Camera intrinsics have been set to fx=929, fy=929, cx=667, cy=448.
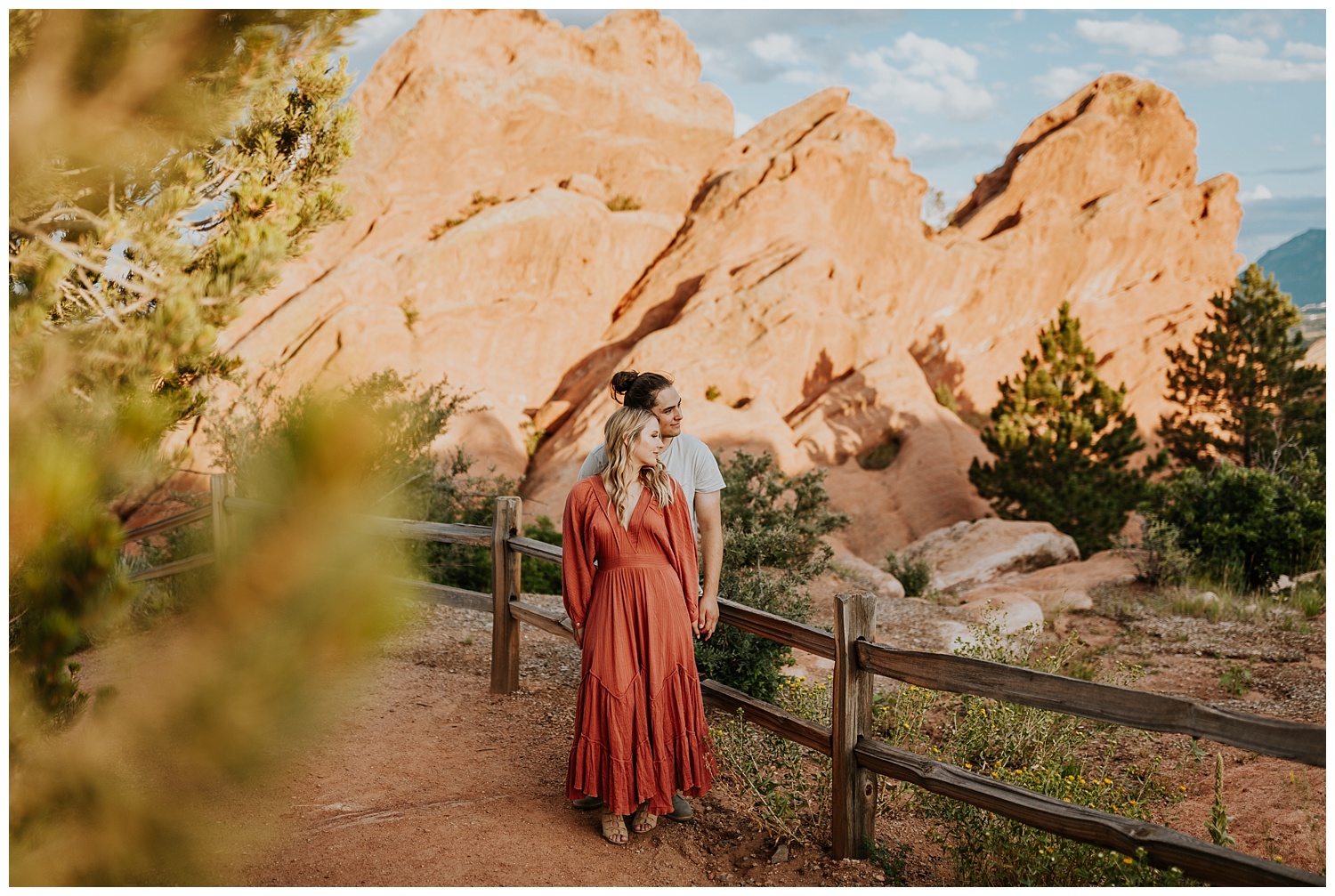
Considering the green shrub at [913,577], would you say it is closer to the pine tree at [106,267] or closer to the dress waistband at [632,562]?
the dress waistband at [632,562]

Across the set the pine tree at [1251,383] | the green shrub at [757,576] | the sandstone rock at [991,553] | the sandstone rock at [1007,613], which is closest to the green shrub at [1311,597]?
the sandstone rock at [1007,613]

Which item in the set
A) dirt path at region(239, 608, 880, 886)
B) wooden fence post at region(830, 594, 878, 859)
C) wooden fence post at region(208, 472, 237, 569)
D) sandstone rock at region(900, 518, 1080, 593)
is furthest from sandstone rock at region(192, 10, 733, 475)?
wooden fence post at region(830, 594, 878, 859)

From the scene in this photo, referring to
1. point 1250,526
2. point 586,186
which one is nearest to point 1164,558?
point 1250,526

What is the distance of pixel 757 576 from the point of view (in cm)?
632

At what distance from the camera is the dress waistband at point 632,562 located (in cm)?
389

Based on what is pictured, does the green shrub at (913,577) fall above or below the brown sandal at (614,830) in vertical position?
below

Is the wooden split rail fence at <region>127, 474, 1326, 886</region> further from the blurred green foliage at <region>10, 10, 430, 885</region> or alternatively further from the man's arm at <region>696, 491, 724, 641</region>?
the man's arm at <region>696, 491, 724, 641</region>

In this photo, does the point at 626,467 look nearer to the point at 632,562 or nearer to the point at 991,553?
the point at 632,562

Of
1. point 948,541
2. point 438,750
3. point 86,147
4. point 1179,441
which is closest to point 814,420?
point 948,541

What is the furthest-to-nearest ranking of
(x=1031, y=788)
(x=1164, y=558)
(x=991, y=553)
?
(x=991, y=553)
(x=1164, y=558)
(x=1031, y=788)

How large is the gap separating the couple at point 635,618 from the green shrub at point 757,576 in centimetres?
159

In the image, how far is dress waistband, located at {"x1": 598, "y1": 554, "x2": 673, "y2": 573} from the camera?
3891mm

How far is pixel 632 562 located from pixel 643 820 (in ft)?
3.72

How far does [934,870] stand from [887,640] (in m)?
4.78
